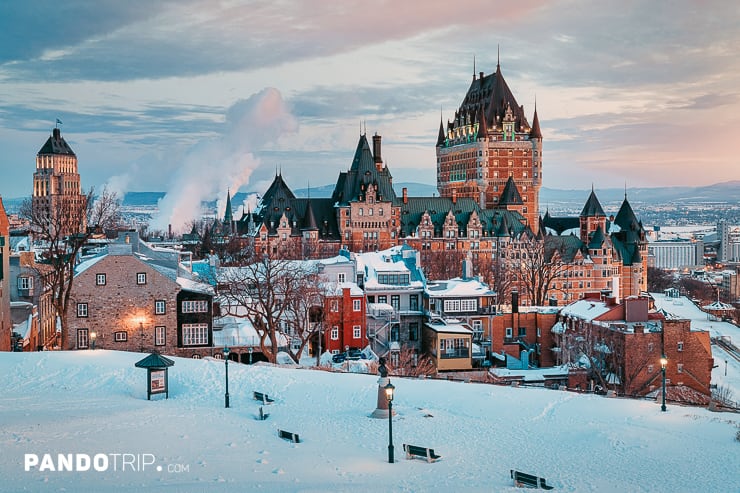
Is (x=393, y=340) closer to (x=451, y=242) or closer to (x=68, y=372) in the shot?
(x=68, y=372)

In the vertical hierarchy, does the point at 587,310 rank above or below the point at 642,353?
above

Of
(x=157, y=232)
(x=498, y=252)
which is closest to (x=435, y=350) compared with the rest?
(x=498, y=252)

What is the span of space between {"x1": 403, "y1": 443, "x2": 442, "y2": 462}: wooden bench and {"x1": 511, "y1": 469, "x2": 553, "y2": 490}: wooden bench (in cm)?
261

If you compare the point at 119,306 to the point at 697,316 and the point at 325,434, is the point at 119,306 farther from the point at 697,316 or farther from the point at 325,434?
the point at 697,316

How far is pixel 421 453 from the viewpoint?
22.7 m

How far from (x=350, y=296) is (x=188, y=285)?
9.49 m

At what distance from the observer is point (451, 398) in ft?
99.6

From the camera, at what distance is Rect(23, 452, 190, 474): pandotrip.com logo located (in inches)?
791

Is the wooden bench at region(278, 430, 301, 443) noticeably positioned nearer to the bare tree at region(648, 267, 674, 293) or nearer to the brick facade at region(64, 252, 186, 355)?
the brick facade at region(64, 252, 186, 355)

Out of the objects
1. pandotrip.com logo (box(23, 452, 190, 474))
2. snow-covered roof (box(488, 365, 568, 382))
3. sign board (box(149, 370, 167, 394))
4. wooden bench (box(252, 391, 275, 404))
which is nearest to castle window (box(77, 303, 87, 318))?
sign board (box(149, 370, 167, 394))

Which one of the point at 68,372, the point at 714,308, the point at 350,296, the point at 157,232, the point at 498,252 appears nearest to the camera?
the point at 68,372

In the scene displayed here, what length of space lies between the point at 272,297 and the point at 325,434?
Answer: 709 inches

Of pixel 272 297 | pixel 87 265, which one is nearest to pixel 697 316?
pixel 272 297

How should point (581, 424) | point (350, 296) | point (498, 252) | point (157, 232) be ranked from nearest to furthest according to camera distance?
point (581, 424) → point (350, 296) → point (498, 252) → point (157, 232)
